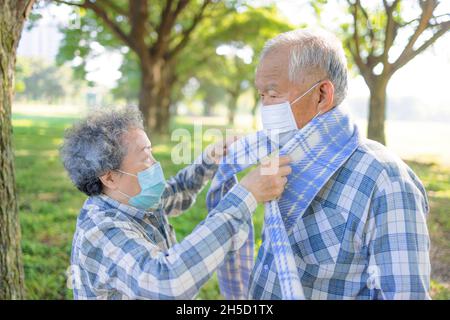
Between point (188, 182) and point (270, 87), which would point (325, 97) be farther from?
point (188, 182)

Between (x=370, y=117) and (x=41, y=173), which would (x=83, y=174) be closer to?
(x=370, y=117)

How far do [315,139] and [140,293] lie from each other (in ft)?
3.09

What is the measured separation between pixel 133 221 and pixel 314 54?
43.8 inches

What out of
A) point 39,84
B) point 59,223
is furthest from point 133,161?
point 39,84

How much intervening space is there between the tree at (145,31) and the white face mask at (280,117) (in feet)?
26.0

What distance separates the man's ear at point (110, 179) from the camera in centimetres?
209

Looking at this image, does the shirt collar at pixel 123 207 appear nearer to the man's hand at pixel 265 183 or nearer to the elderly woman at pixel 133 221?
the elderly woman at pixel 133 221

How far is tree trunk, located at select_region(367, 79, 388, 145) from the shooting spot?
15.9ft

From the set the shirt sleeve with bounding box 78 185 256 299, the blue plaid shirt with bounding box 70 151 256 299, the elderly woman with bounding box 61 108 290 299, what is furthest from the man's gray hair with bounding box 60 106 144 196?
the shirt sleeve with bounding box 78 185 256 299

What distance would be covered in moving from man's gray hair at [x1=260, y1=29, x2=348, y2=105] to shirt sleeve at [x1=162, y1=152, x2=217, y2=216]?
0.96 m

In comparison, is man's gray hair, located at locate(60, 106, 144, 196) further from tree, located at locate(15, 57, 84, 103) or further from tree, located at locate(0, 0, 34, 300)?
tree, located at locate(15, 57, 84, 103)

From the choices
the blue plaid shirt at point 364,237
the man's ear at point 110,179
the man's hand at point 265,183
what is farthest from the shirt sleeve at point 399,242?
the man's ear at point 110,179

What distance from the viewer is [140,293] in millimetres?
1640
